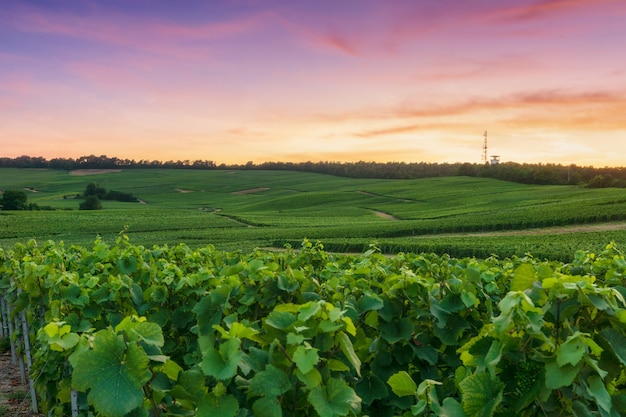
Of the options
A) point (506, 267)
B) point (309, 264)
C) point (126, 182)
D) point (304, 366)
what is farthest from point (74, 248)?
point (126, 182)

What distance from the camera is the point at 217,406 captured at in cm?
289

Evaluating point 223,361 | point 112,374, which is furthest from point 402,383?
point 112,374

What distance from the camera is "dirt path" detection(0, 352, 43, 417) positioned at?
865 centimetres

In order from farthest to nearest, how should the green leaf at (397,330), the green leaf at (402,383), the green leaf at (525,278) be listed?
the green leaf at (397,330)
the green leaf at (525,278)
the green leaf at (402,383)

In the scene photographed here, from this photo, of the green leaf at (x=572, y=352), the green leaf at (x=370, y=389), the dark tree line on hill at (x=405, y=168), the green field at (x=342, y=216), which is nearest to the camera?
the green leaf at (x=572, y=352)

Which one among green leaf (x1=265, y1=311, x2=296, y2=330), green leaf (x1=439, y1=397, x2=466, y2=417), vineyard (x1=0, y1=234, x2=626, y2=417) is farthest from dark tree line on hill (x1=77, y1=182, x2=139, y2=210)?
green leaf (x1=439, y1=397, x2=466, y2=417)

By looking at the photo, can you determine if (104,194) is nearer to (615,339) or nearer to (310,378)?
(310,378)

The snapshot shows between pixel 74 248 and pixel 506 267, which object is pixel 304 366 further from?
pixel 74 248

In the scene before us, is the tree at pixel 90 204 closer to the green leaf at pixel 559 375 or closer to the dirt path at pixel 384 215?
the dirt path at pixel 384 215

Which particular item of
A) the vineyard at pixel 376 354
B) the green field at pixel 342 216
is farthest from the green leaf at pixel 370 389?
the green field at pixel 342 216

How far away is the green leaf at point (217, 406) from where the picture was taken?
2.83m

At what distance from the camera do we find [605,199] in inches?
2302

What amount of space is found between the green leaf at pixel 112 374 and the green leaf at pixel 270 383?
632mm

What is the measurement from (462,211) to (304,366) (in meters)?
68.2
